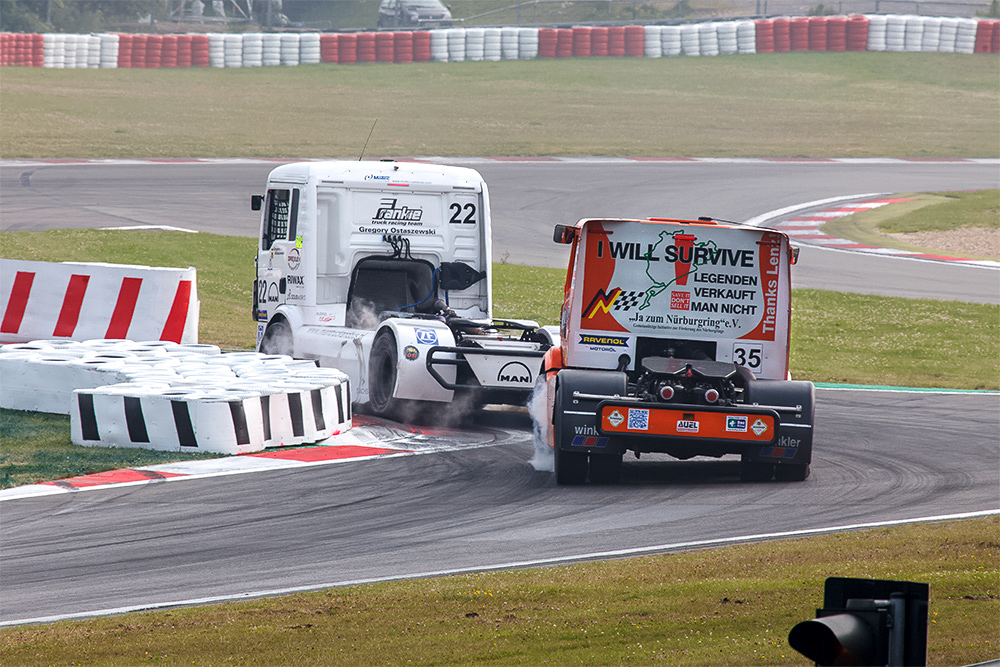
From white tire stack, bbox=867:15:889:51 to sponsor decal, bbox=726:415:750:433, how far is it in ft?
158

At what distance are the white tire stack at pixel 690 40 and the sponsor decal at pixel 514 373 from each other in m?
44.6

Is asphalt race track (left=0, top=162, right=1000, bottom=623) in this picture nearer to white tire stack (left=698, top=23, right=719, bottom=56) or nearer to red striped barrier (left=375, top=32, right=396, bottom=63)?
red striped barrier (left=375, top=32, right=396, bottom=63)

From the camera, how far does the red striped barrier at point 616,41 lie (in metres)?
55.6

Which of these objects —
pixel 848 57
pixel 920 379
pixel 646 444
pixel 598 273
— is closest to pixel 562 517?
pixel 646 444

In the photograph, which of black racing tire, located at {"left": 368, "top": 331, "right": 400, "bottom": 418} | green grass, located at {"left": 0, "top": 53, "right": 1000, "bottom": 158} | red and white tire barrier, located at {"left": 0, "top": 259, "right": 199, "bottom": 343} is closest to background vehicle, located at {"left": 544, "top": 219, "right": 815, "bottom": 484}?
black racing tire, located at {"left": 368, "top": 331, "right": 400, "bottom": 418}

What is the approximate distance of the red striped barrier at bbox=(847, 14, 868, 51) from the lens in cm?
5509

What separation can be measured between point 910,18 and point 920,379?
41.3 meters

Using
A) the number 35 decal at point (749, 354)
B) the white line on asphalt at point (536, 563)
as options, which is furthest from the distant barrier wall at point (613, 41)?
the white line on asphalt at point (536, 563)

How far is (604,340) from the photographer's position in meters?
11.5

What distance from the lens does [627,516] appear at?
9852 mm

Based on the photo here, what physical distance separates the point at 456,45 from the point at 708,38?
10314mm

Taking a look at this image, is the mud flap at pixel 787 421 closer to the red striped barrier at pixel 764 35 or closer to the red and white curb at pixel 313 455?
the red and white curb at pixel 313 455

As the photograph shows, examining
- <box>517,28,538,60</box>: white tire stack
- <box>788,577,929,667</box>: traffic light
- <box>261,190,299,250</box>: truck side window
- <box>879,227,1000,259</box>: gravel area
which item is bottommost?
<box>879,227,1000,259</box>: gravel area

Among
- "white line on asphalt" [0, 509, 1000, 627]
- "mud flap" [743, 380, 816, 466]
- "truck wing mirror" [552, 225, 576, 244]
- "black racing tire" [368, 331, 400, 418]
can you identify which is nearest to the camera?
"white line on asphalt" [0, 509, 1000, 627]
